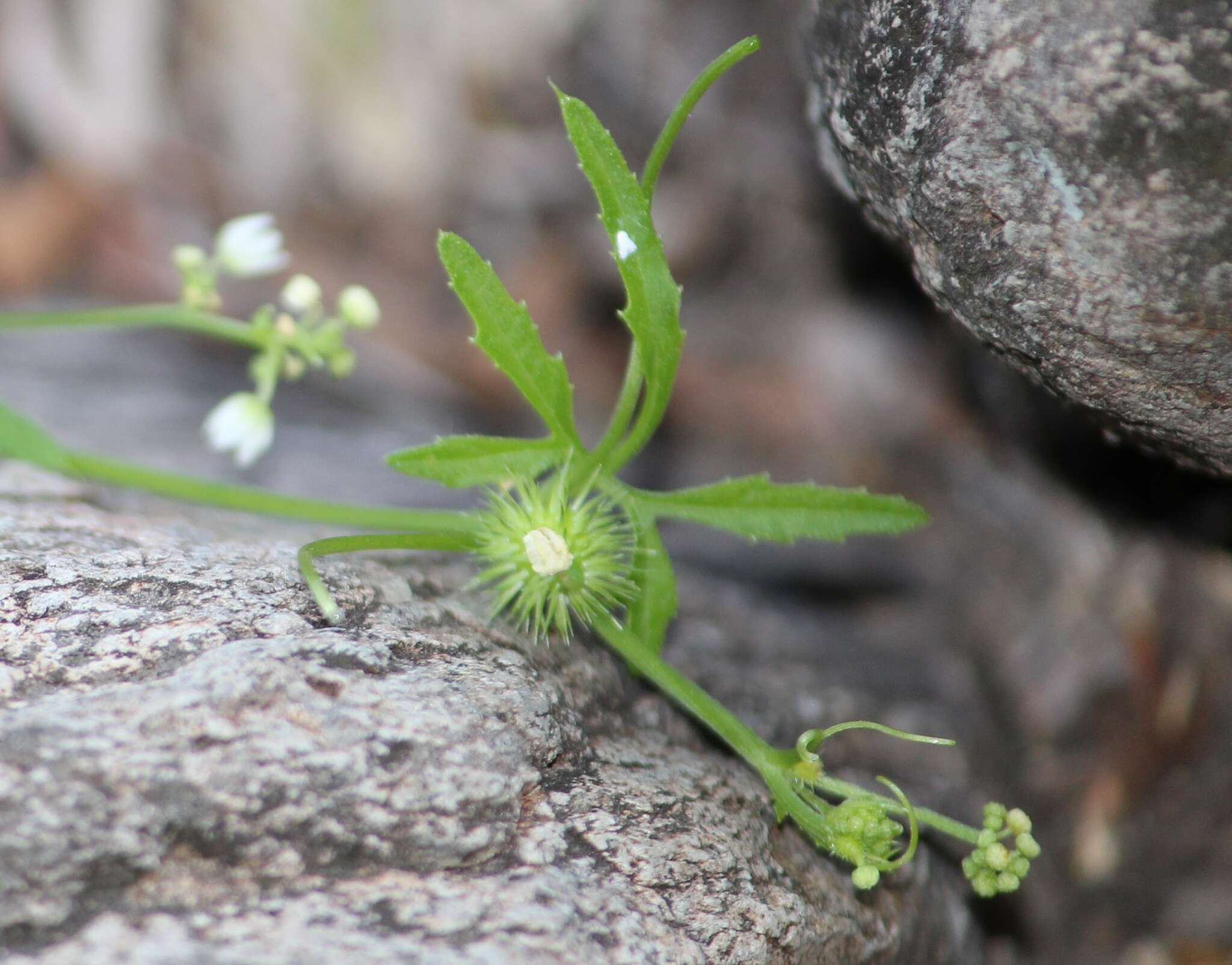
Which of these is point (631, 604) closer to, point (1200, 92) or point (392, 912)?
point (392, 912)

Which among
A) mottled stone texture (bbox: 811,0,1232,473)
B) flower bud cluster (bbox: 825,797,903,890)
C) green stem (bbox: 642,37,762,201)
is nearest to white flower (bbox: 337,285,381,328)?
green stem (bbox: 642,37,762,201)

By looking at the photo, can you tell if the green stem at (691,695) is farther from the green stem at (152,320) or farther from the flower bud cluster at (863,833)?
the green stem at (152,320)

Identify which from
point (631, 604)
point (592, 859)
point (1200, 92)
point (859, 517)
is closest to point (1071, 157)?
point (1200, 92)

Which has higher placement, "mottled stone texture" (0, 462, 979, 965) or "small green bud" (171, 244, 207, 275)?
"small green bud" (171, 244, 207, 275)

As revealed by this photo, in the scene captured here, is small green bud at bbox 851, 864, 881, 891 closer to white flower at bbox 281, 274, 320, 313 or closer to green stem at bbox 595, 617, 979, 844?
green stem at bbox 595, 617, 979, 844

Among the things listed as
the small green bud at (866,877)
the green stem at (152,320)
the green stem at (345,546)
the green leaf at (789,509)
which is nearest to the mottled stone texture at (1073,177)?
the green leaf at (789,509)

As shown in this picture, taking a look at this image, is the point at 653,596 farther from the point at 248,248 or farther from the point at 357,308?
the point at 248,248
